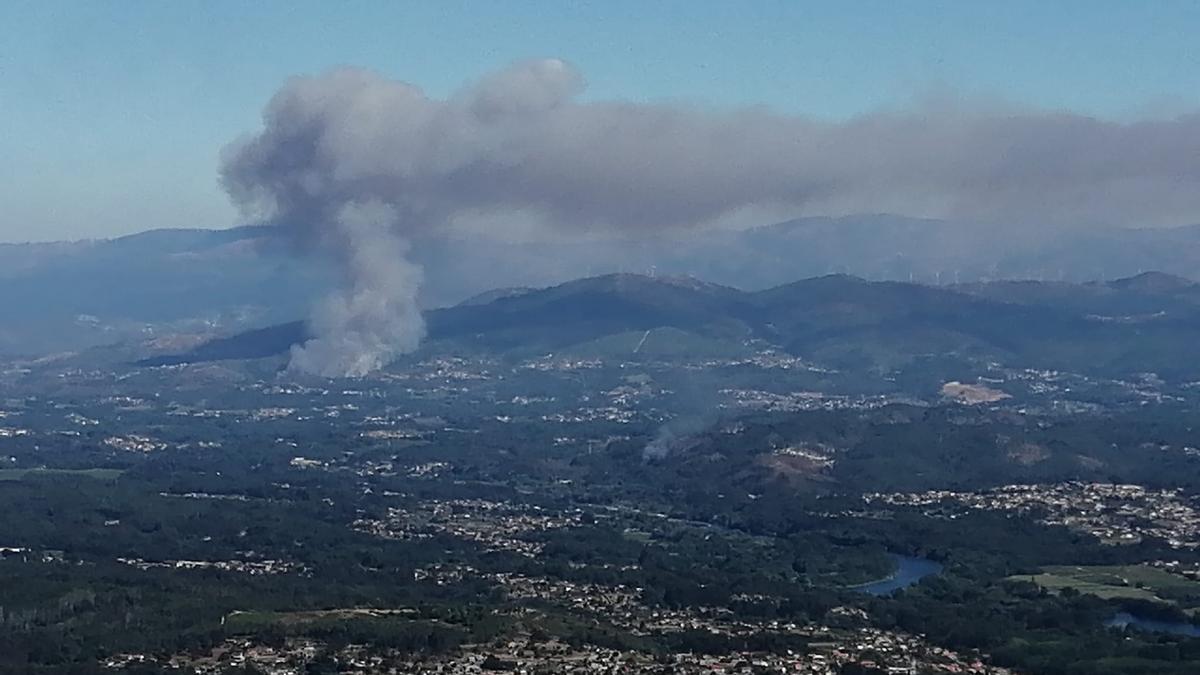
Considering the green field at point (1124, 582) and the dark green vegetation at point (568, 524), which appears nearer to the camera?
the dark green vegetation at point (568, 524)

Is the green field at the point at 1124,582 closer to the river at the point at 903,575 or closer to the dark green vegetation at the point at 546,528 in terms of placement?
the dark green vegetation at the point at 546,528

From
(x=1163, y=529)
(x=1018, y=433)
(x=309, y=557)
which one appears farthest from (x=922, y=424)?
(x=309, y=557)

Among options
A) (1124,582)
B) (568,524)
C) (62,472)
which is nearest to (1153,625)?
(1124,582)

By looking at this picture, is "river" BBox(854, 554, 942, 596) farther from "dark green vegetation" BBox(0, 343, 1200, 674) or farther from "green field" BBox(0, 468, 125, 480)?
"green field" BBox(0, 468, 125, 480)

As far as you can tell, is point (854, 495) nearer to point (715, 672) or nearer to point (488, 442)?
point (488, 442)

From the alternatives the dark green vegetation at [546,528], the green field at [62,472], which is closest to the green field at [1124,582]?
the dark green vegetation at [546,528]
